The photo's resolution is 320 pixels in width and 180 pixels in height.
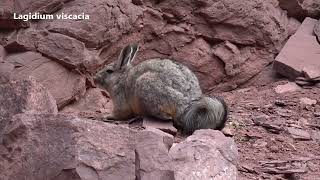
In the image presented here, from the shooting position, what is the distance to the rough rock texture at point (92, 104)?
361 inches

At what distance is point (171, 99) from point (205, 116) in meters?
0.48

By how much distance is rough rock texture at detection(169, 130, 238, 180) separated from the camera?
15.8 feet

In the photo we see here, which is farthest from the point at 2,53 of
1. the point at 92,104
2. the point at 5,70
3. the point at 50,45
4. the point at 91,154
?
the point at 91,154

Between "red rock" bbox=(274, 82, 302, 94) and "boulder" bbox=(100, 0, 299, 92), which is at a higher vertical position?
"boulder" bbox=(100, 0, 299, 92)

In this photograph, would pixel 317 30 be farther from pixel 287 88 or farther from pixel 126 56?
pixel 126 56

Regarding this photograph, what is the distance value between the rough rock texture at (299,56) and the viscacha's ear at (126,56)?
2881mm

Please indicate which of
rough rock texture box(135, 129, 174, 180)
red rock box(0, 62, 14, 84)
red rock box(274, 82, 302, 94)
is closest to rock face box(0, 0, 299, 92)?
red rock box(0, 62, 14, 84)

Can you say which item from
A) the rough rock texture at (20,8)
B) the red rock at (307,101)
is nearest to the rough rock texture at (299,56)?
the red rock at (307,101)

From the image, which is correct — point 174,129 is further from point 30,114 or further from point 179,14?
point 179,14

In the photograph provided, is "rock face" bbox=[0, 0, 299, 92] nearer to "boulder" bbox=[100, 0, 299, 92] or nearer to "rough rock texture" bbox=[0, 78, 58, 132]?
"boulder" bbox=[100, 0, 299, 92]

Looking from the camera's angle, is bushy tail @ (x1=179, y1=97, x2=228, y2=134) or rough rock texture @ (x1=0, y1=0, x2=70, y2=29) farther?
rough rock texture @ (x1=0, y1=0, x2=70, y2=29)

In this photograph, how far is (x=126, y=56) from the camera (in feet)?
25.9

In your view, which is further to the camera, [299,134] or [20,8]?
[20,8]

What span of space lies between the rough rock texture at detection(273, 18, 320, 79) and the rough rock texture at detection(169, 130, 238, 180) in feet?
15.0
